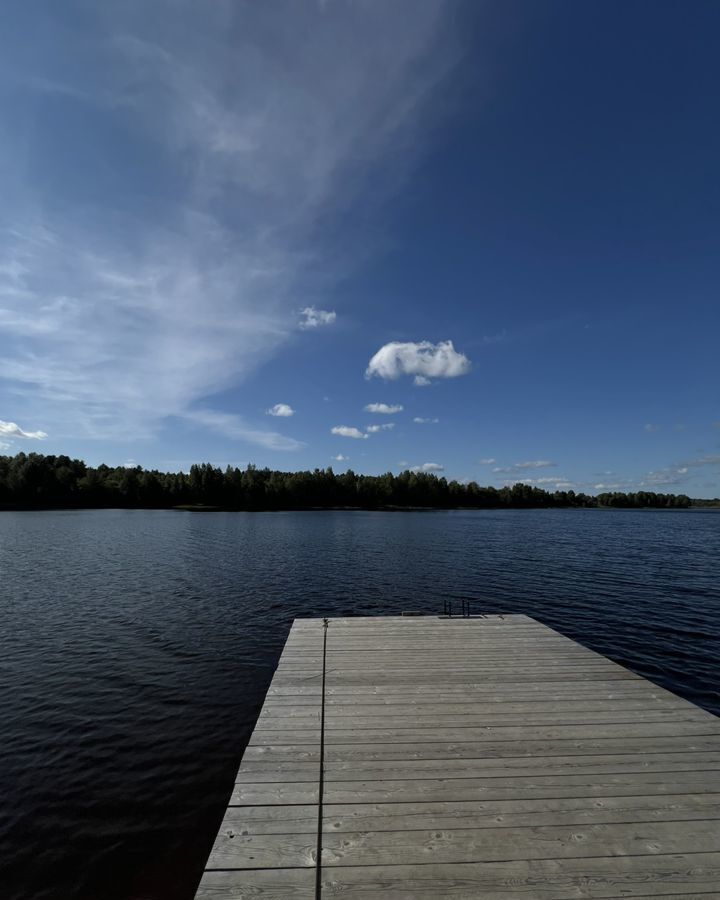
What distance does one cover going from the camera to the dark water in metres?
7.72

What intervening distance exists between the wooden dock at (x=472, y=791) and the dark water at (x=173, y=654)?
8.73 feet

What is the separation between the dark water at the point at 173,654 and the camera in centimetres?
772

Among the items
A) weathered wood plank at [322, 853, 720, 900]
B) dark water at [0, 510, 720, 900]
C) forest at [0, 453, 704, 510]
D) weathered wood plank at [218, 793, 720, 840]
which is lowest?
dark water at [0, 510, 720, 900]

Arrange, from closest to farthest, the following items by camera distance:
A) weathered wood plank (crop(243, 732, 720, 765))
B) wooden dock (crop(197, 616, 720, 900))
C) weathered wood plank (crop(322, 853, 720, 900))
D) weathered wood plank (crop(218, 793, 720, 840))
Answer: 1. weathered wood plank (crop(322, 853, 720, 900))
2. wooden dock (crop(197, 616, 720, 900))
3. weathered wood plank (crop(218, 793, 720, 840))
4. weathered wood plank (crop(243, 732, 720, 765))

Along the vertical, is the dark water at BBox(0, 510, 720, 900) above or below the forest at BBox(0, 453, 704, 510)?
below

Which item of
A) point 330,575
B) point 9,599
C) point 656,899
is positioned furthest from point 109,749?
point 330,575

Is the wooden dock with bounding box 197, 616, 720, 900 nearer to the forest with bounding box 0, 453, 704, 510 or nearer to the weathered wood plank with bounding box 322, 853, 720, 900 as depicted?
the weathered wood plank with bounding box 322, 853, 720, 900

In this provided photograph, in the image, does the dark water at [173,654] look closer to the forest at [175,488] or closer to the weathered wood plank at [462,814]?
the weathered wood plank at [462,814]

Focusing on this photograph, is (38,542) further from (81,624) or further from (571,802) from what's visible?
(571,802)

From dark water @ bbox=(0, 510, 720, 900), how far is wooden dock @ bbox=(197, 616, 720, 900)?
8.73 feet

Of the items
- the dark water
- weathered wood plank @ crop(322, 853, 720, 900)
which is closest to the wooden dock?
weathered wood plank @ crop(322, 853, 720, 900)

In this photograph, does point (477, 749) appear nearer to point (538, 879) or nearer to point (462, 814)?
point (462, 814)

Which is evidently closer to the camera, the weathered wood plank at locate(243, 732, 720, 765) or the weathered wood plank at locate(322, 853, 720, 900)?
the weathered wood plank at locate(322, 853, 720, 900)

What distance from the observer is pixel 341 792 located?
6.09 meters
